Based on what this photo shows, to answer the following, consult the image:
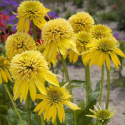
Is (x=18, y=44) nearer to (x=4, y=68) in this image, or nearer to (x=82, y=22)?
(x=4, y=68)

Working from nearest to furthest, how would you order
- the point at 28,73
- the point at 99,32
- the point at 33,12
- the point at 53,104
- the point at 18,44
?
1. the point at 28,73
2. the point at 53,104
3. the point at 18,44
4. the point at 33,12
5. the point at 99,32

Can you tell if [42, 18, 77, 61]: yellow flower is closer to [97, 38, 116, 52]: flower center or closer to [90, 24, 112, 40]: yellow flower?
[97, 38, 116, 52]: flower center

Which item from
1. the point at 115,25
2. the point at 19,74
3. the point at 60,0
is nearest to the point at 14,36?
the point at 19,74

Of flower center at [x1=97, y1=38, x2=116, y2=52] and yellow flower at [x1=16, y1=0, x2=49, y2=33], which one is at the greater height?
yellow flower at [x1=16, y1=0, x2=49, y2=33]

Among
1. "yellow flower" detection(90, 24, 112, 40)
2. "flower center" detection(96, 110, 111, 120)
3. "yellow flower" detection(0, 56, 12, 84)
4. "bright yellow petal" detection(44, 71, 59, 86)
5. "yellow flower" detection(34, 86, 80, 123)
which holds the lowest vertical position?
"flower center" detection(96, 110, 111, 120)

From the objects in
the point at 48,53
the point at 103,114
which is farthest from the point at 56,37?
the point at 103,114

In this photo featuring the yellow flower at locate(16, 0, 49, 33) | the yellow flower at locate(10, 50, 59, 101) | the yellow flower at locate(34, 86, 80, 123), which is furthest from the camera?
the yellow flower at locate(16, 0, 49, 33)

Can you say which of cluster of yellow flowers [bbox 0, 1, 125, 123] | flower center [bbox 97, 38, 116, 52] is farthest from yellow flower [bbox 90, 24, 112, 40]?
flower center [bbox 97, 38, 116, 52]
